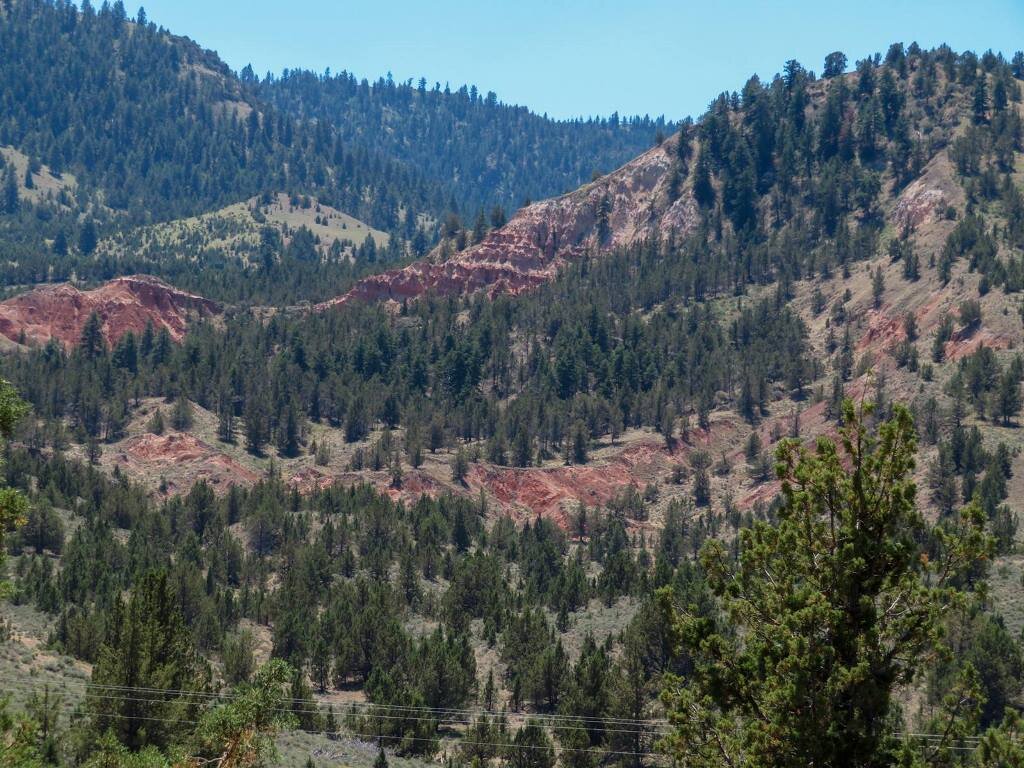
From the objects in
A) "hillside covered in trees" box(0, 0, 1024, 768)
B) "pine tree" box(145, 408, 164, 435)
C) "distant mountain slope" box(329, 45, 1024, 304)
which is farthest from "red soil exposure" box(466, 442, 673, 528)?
"distant mountain slope" box(329, 45, 1024, 304)

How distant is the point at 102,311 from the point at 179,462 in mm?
52662

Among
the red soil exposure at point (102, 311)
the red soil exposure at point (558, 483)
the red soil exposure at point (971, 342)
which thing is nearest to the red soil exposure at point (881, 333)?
the red soil exposure at point (971, 342)

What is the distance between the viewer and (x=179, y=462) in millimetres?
134500

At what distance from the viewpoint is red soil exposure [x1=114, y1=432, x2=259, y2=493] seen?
13175 centimetres

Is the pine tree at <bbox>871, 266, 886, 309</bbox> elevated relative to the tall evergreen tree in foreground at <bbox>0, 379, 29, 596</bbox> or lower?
elevated

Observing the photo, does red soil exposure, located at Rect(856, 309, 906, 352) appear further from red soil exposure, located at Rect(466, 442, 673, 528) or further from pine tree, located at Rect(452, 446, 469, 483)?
pine tree, located at Rect(452, 446, 469, 483)

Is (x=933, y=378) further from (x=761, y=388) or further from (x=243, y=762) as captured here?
(x=243, y=762)

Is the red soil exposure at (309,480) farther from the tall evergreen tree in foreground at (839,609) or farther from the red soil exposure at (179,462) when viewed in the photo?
the tall evergreen tree in foreground at (839,609)

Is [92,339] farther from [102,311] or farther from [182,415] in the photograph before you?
[182,415]

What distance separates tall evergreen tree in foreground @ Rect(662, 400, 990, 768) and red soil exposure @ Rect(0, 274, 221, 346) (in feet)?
494

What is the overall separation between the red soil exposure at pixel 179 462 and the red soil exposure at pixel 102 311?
109 ft

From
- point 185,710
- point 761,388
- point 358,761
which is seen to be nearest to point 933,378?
point 761,388

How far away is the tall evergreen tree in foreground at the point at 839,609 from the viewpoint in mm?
24562

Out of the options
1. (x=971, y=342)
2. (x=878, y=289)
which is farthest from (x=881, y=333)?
(x=971, y=342)
